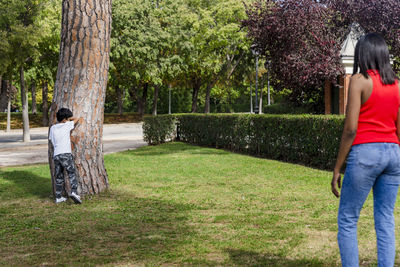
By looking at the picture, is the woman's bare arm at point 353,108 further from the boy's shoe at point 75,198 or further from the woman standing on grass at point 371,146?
the boy's shoe at point 75,198

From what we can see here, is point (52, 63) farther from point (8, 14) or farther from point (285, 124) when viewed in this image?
point (285, 124)

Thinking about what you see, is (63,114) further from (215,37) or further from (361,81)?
(215,37)

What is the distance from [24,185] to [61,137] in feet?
8.95

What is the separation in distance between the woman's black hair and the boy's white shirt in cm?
522

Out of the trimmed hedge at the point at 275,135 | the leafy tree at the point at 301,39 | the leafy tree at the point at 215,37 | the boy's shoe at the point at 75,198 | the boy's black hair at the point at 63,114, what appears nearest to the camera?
the boy's shoe at the point at 75,198

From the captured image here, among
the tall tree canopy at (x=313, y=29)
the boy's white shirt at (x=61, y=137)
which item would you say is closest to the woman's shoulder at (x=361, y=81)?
the boy's white shirt at (x=61, y=137)

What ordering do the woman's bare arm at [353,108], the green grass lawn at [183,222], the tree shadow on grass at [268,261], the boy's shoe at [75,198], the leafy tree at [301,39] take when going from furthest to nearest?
the leafy tree at [301,39] → the boy's shoe at [75,198] → the green grass lawn at [183,222] → the tree shadow on grass at [268,261] → the woman's bare arm at [353,108]

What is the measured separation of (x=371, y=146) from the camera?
3.04 m

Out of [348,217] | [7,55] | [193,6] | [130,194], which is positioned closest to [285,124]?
[130,194]

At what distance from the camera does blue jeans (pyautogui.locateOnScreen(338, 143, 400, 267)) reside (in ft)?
9.98

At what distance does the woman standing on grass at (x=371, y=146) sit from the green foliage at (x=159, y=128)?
53.8 ft

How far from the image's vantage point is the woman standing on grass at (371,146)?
3.05 m

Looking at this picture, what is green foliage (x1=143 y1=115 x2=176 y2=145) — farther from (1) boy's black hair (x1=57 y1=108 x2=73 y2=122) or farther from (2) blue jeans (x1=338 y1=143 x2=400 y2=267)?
(2) blue jeans (x1=338 y1=143 x2=400 y2=267)

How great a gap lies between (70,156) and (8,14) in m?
14.3
